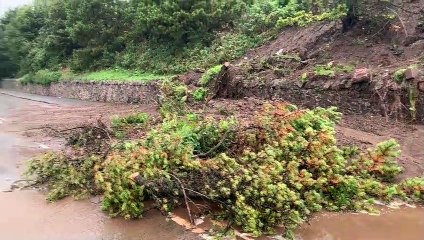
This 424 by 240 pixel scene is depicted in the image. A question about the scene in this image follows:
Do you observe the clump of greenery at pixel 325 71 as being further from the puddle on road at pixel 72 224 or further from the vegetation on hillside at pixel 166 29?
the puddle on road at pixel 72 224

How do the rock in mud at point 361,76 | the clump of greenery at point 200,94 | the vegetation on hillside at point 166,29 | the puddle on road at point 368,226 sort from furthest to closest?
the vegetation on hillside at point 166,29 < the clump of greenery at point 200,94 < the rock in mud at point 361,76 < the puddle on road at point 368,226

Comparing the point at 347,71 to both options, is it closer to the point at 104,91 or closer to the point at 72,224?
the point at 72,224

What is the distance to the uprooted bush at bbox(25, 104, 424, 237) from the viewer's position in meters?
6.01

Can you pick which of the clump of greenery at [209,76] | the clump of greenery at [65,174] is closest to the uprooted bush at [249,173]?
the clump of greenery at [65,174]

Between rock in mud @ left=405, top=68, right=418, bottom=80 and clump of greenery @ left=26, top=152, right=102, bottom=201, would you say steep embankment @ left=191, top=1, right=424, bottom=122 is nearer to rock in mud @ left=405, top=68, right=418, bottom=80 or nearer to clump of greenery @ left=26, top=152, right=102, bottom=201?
rock in mud @ left=405, top=68, right=418, bottom=80

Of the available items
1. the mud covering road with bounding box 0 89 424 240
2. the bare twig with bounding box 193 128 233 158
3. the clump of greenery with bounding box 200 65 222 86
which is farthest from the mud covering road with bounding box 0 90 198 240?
the clump of greenery with bounding box 200 65 222 86

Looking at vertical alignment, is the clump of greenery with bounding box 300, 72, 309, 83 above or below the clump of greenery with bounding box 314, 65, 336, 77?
below

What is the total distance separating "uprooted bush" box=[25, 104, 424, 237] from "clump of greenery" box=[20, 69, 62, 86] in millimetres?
22798

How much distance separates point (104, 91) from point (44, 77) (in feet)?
29.5

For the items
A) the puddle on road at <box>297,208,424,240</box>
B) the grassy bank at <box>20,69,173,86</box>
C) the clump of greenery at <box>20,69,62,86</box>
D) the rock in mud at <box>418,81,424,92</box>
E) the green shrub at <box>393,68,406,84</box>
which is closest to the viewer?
the puddle on road at <box>297,208,424,240</box>

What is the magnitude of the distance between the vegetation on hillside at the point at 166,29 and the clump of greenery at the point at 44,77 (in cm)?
91

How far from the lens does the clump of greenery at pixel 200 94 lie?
14.2 m

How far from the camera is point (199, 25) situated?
69.7 feet

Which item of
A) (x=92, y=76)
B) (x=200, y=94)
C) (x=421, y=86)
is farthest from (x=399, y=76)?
(x=92, y=76)
